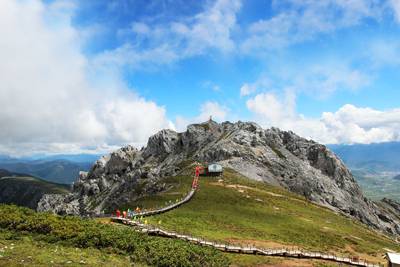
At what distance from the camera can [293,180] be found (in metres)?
156

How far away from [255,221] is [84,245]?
4312cm

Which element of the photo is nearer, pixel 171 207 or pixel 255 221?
pixel 255 221

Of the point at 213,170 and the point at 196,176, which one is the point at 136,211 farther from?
the point at 213,170

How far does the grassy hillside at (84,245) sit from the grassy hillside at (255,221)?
37.5 feet

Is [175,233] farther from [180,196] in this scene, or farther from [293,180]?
[293,180]

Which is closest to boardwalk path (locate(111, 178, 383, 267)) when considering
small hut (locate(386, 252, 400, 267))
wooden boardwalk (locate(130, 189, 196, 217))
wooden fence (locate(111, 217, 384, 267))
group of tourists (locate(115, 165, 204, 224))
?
wooden fence (locate(111, 217, 384, 267))

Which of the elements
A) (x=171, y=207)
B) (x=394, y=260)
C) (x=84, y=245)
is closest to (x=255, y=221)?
(x=171, y=207)

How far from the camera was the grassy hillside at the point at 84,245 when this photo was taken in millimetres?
33344

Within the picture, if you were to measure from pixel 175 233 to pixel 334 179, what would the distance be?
157837 millimetres

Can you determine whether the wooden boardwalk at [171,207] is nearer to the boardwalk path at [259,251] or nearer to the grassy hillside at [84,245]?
the boardwalk path at [259,251]

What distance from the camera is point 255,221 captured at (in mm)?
73312

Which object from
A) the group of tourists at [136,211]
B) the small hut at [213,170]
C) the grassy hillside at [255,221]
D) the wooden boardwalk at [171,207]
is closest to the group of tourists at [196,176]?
the group of tourists at [136,211]

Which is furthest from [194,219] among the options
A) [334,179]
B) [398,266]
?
[334,179]

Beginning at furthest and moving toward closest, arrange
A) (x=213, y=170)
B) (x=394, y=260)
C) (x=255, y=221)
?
1. (x=213, y=170)
2. (x=255, y=221)
3. (x=394, y=260)
